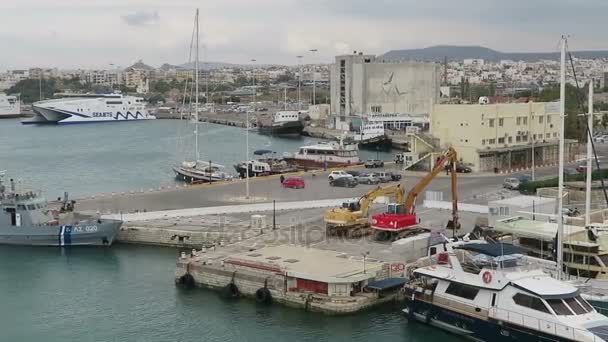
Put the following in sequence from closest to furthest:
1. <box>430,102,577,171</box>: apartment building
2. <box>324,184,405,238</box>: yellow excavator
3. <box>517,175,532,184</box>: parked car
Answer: <box>324,184,405,238</box>: yellow excavator → <box>517,175,532,184</box>: parked car → <box>430,102,577,171</box>: apartment building

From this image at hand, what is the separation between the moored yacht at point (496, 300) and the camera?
10.3 m

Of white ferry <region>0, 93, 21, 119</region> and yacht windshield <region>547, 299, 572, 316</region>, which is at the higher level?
white ferry <region>0, 93, 21, 119</region>

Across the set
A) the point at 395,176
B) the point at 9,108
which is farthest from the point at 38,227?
the point at 9,108

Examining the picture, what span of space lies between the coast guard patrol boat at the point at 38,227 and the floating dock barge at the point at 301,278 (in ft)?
11.5

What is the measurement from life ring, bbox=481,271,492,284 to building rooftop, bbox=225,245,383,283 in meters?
2.26

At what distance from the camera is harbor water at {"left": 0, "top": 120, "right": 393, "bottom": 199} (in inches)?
1200

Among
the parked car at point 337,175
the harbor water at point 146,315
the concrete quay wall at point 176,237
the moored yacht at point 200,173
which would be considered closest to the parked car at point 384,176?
the parked car at point 337,175

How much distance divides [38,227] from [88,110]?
5004 cm

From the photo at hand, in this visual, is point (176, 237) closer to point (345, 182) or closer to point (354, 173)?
point (345, 182)

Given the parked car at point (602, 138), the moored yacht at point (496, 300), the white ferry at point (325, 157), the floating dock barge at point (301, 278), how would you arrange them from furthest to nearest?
1. the parked car at point (602, 138)
2. the white ferry at point (325, 157)
3. the floating dock barge at point (301, 278)
4. the moored yacht at point (496, 300)

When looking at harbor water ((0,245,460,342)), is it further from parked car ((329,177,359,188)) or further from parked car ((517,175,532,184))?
parked car ((517,175,532,184))

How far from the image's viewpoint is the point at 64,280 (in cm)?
1522

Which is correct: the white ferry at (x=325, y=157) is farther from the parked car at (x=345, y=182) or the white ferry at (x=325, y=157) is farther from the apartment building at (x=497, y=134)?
the parked car at (x=345, y=182)

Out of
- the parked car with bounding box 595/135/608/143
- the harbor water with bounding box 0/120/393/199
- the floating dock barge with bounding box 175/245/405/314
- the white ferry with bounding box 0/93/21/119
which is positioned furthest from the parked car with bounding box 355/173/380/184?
the white ferry with bounding box 0/93/21/119
